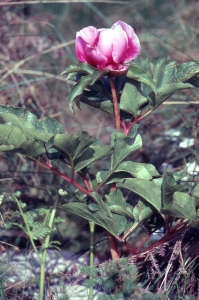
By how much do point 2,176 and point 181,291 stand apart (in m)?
0.71

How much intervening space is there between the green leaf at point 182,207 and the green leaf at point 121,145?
5.9 inches

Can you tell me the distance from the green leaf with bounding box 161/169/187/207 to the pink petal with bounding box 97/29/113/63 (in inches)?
11.7

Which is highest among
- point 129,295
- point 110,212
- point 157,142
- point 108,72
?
point 108,72

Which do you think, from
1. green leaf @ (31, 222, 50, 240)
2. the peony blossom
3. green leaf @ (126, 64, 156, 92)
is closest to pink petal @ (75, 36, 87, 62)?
the peony blossom

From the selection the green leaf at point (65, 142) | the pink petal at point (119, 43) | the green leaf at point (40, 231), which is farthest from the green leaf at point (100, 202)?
the pink petal at point (119, 43)

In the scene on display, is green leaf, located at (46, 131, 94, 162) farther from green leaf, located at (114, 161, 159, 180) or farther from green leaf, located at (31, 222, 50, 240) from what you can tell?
green leaf, located at (31, 222, 50, 240)

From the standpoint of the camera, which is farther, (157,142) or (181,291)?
(157,142)

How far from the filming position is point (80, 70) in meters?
1.15

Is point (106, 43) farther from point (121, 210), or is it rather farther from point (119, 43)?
point (121, 210)

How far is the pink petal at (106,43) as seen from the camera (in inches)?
45.0

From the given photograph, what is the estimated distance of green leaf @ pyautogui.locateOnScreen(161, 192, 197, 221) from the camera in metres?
1.10

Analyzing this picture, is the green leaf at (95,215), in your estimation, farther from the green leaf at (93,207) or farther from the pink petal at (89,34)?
the pink petal at (89,34)

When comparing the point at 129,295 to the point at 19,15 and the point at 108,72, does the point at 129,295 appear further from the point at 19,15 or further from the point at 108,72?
the point at 19,15

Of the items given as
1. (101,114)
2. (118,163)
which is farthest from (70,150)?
(101,114)
